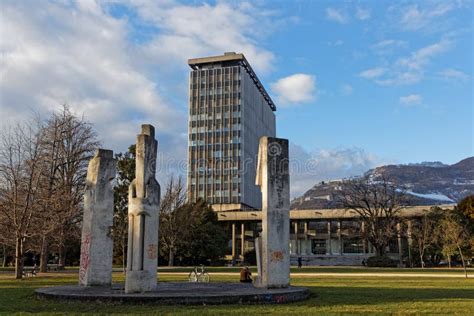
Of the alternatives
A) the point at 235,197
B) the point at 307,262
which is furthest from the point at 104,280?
the point at 235,197

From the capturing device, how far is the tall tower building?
122812mm

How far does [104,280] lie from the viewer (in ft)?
68.6

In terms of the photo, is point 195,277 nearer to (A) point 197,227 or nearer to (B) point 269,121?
(A) point 197,227

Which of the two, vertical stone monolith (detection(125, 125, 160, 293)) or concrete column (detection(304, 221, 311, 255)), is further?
concrete column (detection(304, 221, 311, 255))

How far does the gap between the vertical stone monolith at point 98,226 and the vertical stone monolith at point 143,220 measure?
2928 millimetres

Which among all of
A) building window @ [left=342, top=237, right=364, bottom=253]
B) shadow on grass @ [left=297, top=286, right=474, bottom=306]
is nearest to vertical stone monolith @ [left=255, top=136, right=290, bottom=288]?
shadow on grass @ [left=297, top=286, right=474, bottom=306]

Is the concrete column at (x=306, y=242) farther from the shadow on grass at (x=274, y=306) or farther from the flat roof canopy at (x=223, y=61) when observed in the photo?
the shadow on grass at (x=274, y=306)

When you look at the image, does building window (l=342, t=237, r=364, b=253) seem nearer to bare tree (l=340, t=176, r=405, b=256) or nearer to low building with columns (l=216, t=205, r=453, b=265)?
low building with columns (l=216, t=205, r=453, b=265)

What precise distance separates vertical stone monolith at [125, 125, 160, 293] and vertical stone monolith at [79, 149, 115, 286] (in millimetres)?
2928

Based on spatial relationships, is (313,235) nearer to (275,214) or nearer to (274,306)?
(275,214)

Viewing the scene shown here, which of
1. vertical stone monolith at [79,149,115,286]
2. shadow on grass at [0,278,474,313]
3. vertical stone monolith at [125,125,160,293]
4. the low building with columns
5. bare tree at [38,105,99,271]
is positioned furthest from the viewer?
the low building with columns

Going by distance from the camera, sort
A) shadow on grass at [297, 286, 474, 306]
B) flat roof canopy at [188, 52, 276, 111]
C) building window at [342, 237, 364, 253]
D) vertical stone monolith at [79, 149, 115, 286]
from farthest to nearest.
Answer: flat roof canopy at [188, 52, 276, 111], building window at [342, 237, 364, 253], vertical stone monolith at [79, 149, 115, 286], shadow on grass at [297, 286, 474, 306]

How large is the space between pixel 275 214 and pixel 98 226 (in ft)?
24.6

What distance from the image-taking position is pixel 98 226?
2116cm
